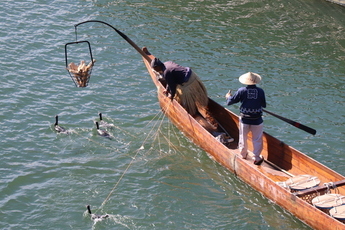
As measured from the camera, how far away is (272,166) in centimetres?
1126

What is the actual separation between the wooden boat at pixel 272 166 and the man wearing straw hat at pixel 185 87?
0.21 metres

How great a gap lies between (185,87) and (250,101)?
2.18 metres

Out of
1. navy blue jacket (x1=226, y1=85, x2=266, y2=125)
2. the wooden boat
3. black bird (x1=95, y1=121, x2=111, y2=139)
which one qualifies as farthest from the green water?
navy blue jacket (x1=226, y1=85, x2=266, y2=125)

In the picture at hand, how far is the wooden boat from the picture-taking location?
965 centimetres

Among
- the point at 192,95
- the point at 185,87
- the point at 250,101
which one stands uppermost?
the point at 250,101

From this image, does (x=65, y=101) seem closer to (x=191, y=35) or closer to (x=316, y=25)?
(x=191, y=35)

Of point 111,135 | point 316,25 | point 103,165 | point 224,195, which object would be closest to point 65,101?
point 111,135

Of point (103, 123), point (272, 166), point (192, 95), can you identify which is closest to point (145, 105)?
point (103, 123)

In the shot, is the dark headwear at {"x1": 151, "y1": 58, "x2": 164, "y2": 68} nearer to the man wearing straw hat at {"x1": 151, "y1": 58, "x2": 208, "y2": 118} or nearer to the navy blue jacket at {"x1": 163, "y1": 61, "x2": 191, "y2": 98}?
the man wearing straw hat at {"x1": 151, "y1": 58, "x2": 208, "y2": 118}

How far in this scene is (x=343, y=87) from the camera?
596 inches

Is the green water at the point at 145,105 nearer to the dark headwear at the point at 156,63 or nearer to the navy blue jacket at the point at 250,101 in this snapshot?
the navy blue jacket at the point at 250,101

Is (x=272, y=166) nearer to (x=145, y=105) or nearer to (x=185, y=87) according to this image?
(x=185, y=87)

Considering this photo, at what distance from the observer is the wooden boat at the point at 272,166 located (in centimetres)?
965

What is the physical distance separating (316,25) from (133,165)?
10.1m
